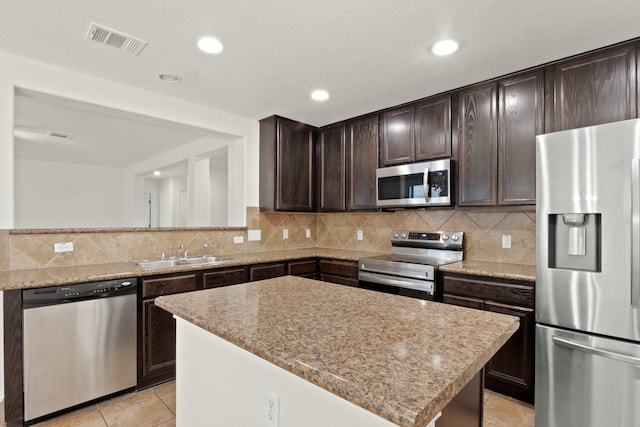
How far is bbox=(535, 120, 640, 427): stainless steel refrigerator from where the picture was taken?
1.66 m

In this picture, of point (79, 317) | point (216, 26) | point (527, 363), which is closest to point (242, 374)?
point (79, 317)

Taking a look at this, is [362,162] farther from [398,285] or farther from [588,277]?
[588,277]

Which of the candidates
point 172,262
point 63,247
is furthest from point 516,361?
point 63,247

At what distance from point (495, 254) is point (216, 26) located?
281 centimetres

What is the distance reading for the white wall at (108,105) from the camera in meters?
2.27

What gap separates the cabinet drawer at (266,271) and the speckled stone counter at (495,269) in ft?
4.99

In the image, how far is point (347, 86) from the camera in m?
2.83

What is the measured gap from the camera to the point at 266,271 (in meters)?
3.18

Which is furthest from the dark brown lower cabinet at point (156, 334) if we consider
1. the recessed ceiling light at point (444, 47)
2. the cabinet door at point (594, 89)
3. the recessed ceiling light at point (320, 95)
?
the cabinet door at point (594, 89)

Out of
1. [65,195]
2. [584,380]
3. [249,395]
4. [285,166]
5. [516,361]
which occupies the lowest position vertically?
[516,361]

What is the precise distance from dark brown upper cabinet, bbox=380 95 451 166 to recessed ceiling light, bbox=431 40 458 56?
74 cm

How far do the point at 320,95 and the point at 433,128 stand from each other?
1.07 m

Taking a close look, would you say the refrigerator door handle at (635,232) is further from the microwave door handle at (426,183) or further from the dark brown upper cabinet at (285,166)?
the dark brown upper cabinet at (285,166)

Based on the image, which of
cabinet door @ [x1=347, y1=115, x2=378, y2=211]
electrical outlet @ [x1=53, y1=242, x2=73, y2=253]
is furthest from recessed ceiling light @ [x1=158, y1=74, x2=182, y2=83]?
cabinet door @ [x1=347, y1=115, x2=378, y2=211]
